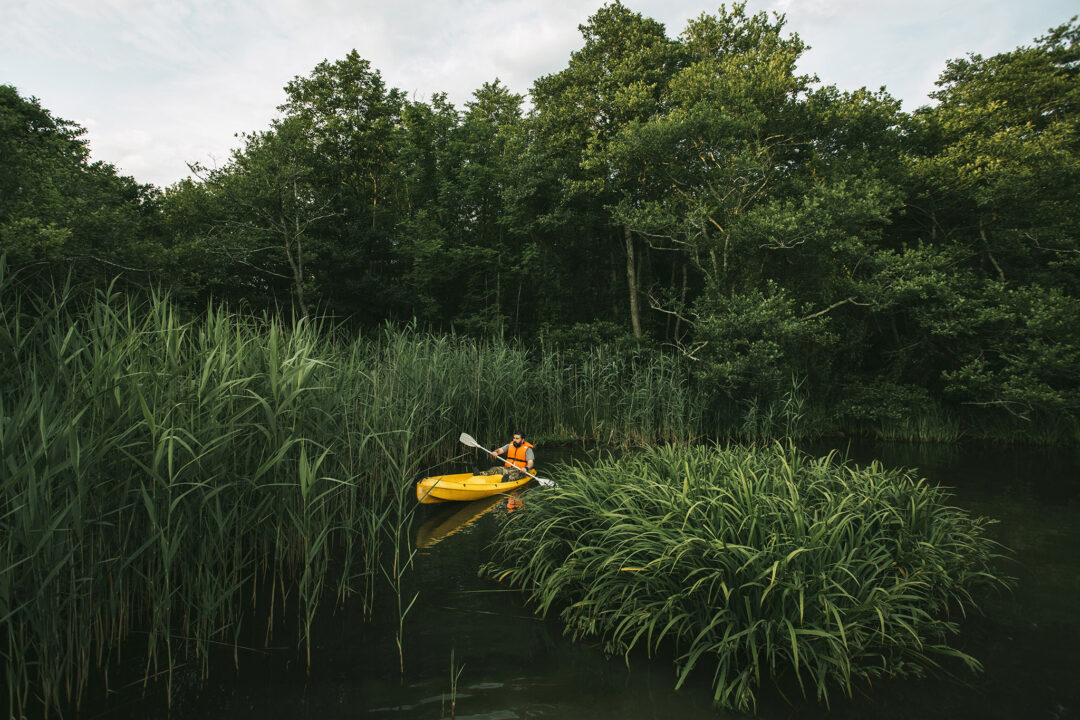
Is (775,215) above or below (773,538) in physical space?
above

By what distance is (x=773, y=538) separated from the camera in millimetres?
2834

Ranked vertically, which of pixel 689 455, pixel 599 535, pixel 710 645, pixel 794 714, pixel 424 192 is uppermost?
pixel 424 192

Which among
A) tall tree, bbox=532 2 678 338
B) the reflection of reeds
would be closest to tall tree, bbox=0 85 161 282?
the reflection of reeds

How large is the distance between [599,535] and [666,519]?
0.72 meters

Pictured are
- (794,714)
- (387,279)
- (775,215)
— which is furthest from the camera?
(387,279)

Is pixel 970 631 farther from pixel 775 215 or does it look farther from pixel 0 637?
pixel 775 215

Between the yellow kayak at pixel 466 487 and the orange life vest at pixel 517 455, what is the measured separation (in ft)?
0.82

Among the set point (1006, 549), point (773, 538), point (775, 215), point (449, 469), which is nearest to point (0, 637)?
point (773, 538)

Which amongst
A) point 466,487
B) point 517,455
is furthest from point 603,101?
point 466,487

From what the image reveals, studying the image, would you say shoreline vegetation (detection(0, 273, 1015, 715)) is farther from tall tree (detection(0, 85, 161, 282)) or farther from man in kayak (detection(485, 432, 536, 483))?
tall tree (detection(0, 85, 161, 282))

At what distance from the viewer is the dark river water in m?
2.76

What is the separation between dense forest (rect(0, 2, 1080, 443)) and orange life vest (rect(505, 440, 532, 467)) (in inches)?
140

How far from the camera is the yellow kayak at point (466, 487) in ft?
21.1

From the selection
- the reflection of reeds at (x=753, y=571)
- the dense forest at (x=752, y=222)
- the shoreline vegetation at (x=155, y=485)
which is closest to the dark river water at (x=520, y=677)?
the reflection of reeds at (x=753, y=571)
